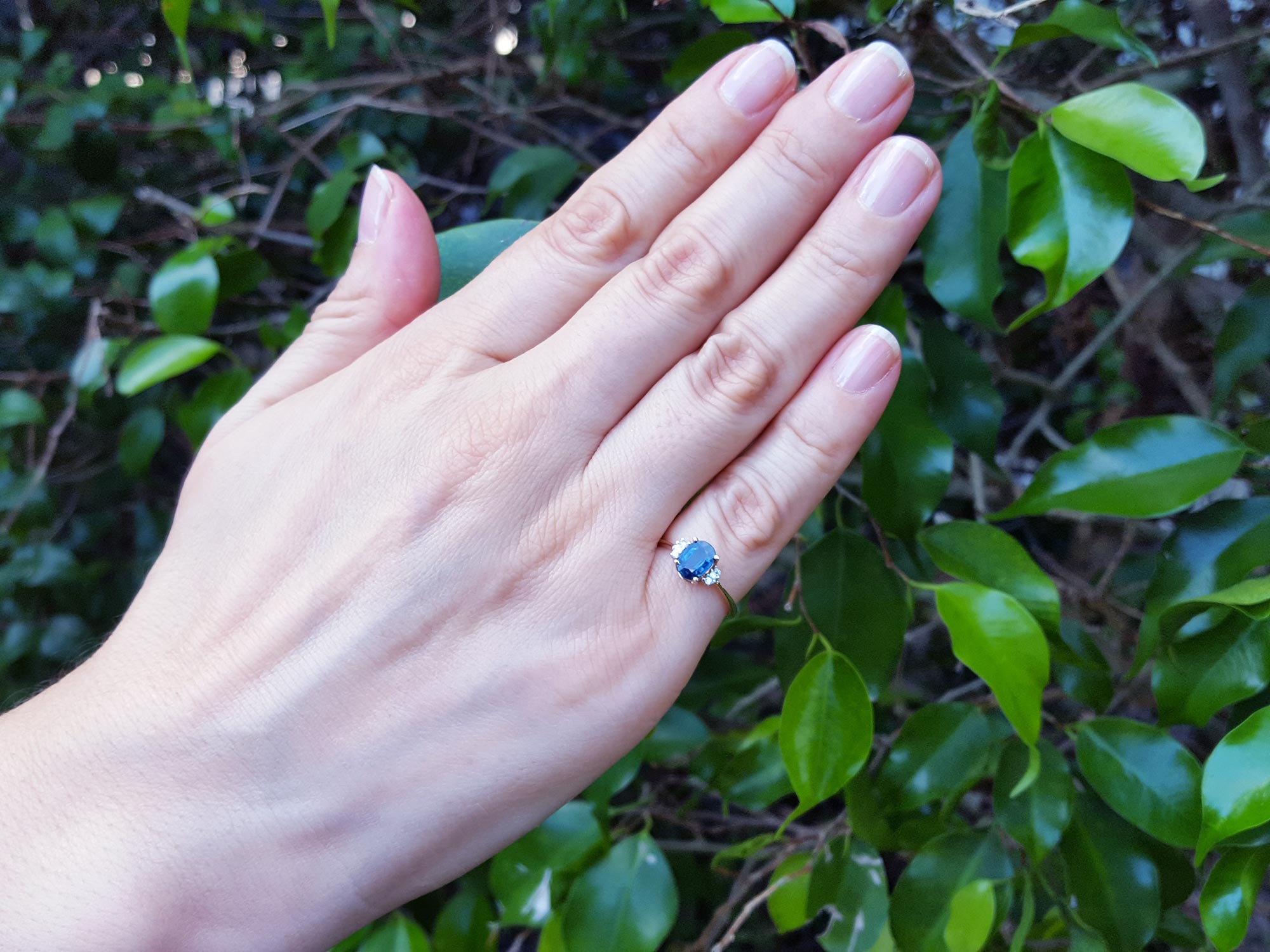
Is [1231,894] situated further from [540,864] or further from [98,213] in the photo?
[98,213]

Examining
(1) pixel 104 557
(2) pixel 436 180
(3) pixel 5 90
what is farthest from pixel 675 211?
(1) pixel 104 557

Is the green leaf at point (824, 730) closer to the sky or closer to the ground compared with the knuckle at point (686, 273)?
closer to the ground

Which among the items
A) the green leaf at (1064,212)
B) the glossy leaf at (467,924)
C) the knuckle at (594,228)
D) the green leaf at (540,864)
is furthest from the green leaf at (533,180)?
the glossy leaf at (467,924)

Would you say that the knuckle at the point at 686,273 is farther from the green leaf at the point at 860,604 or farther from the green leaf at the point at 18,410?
the green leaf at the point at 18,410

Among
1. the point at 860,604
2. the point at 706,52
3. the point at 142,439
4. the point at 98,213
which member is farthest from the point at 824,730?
the point at 98,213

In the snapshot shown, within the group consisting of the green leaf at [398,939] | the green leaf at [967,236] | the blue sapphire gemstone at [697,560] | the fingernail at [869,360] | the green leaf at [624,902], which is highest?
the green leaf at [967,236]

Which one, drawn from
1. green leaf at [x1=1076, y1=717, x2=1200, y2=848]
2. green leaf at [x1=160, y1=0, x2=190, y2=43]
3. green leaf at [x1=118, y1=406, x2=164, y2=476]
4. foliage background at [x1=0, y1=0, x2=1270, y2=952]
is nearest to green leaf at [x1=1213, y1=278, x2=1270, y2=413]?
foliage background at [x1=0, y1=0, x2=1270, y2=952]
